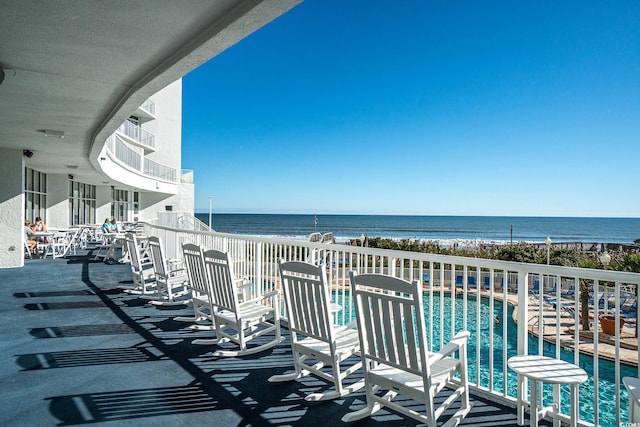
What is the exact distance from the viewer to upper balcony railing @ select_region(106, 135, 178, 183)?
13109mm

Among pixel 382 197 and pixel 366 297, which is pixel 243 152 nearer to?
pixel 382 197

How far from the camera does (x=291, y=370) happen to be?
353 cm

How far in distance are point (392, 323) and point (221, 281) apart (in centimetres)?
207

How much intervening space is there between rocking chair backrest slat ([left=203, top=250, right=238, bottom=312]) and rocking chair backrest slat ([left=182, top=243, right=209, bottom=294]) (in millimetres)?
150

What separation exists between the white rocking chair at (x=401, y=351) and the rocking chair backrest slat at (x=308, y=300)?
0.34 meters

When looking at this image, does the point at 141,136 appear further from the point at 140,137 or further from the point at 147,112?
the point at 147,112

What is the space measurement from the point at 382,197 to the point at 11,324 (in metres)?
54.6

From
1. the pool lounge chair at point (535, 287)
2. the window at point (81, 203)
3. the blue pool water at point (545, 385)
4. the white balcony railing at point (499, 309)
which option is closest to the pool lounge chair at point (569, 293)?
the pool lounge chair at point (535, 287)

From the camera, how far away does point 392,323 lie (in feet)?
7.73

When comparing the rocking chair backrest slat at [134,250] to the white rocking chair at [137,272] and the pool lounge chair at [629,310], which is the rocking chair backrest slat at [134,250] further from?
the pool lounge chair at [629,310]

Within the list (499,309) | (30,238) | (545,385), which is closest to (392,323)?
(545,385)

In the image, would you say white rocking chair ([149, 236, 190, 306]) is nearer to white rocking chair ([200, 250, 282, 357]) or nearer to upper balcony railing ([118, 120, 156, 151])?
white rocking chair ([200, 250, 282, 357])

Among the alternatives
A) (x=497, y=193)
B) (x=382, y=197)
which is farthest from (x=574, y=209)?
(x=382, y=197)

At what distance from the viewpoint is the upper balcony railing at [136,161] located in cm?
1311
